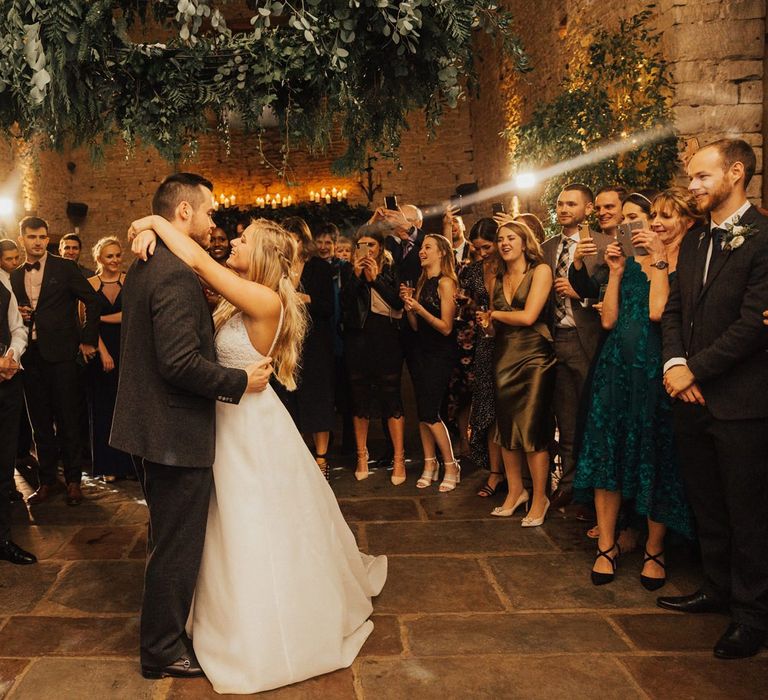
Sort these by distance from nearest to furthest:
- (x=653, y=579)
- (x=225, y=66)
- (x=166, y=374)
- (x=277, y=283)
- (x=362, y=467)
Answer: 1. (x=166, y=374)
2. (x=225, y=66)
3. (x=277, y=283)
4. (x=653, y=579)
5. (x=362, y=467)

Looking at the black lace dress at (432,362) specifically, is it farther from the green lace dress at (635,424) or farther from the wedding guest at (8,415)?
the wedding guest at (8,415)

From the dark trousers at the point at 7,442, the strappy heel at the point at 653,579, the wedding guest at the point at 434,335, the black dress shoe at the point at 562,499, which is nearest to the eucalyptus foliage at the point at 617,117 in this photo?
the wedding guest at the point at 434,335

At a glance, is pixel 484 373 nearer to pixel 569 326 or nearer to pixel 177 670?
pixel 569 326

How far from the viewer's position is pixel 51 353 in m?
4.34

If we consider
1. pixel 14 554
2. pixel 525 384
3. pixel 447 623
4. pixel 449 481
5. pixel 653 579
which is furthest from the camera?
pixel 449 481

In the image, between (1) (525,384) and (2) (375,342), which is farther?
(2) (375,342)

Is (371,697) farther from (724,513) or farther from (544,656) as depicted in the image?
(724,513)

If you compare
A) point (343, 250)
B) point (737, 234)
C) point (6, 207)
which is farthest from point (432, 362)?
point (6, 207)

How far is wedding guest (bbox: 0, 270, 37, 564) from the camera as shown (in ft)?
11.3

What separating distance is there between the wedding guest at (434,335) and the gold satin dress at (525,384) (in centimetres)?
66

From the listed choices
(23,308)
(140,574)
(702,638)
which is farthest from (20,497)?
(702,638)

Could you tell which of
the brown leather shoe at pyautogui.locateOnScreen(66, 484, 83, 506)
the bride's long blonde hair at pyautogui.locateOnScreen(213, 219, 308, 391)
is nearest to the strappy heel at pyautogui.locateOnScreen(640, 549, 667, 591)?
the bride's long blonde hair at pyautogui.locateOnScreen(213, 219, 308, 391)

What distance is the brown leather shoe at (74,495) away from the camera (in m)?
4.35

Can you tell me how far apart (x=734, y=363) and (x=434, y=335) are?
2.24 m
